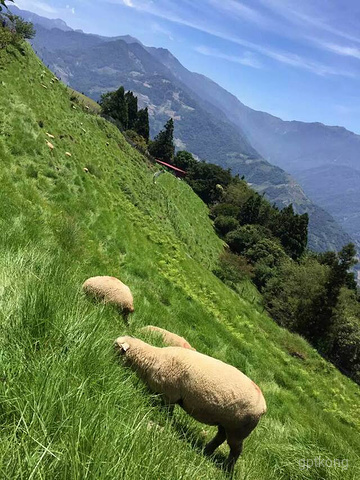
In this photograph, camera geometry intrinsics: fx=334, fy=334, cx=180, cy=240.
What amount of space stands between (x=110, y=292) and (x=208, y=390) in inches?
114

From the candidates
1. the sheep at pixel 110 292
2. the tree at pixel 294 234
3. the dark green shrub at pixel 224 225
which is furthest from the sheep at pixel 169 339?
the tree at pixel 294 234

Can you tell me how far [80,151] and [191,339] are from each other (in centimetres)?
1516

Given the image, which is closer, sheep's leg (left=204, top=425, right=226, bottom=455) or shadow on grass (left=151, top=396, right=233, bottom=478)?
shadow on grass (left=151, top=396, right=233, bottom=478)

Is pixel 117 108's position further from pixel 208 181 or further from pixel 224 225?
pixel 224 225

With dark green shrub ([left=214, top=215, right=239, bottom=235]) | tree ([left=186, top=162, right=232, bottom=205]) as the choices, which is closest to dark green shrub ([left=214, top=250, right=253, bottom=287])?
dark green shrub ([left=214, top=215, right=239, bottom=235])

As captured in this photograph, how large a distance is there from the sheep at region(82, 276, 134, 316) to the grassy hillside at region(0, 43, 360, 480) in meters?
0.30

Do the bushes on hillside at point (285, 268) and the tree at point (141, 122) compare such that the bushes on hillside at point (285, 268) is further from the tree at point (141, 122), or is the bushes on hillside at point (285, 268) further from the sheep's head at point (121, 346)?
the sheep's head at point (121, 346)

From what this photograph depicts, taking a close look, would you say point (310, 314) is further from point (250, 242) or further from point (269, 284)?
point (250, 242)

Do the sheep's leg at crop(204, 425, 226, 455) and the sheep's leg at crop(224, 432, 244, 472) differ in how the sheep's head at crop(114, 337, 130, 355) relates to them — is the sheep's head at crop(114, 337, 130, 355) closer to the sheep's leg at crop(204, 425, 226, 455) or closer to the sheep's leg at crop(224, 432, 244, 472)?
the sheep's leg at crop(204, 425, 226, 455)

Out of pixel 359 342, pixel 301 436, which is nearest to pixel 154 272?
pixel 301 436

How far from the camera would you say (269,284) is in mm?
56062

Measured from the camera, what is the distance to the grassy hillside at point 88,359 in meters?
2.39

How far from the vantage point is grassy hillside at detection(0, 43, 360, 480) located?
2387mm

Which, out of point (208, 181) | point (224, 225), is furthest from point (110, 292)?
point (208, 181)
